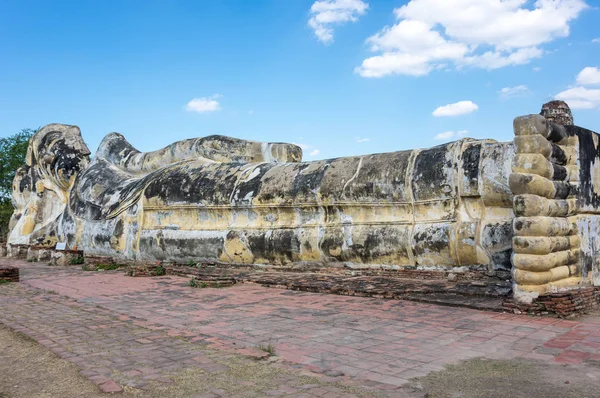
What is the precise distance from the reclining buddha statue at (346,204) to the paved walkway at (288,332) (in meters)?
1.00

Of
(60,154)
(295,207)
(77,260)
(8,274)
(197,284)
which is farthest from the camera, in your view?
(60,154)

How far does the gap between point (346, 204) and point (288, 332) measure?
3085mm

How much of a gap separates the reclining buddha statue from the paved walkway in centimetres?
100

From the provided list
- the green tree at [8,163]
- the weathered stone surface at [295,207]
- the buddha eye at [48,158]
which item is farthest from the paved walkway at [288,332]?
the green tree at [8,163]

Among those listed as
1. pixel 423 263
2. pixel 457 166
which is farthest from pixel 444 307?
pixel 457 166

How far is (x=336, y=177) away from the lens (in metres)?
7.13

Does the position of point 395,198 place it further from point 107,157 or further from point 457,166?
point 107,157

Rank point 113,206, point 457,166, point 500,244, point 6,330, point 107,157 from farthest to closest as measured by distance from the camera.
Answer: point 107,157 < point 113,206 < point 457,166 < point 500,244 < point 6,330

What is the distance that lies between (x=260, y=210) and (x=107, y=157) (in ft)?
15.2

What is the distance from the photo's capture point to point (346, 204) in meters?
6.98

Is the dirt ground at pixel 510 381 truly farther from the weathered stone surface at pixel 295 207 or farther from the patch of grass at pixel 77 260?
the patch of grass at pixel 77 260

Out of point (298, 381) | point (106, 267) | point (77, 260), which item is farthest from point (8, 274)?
point (298, 381)

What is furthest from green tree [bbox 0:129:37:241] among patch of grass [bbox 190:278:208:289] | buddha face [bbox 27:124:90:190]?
patch of grass [bbox 190:278:208:289]

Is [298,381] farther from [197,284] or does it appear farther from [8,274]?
[8,274]
